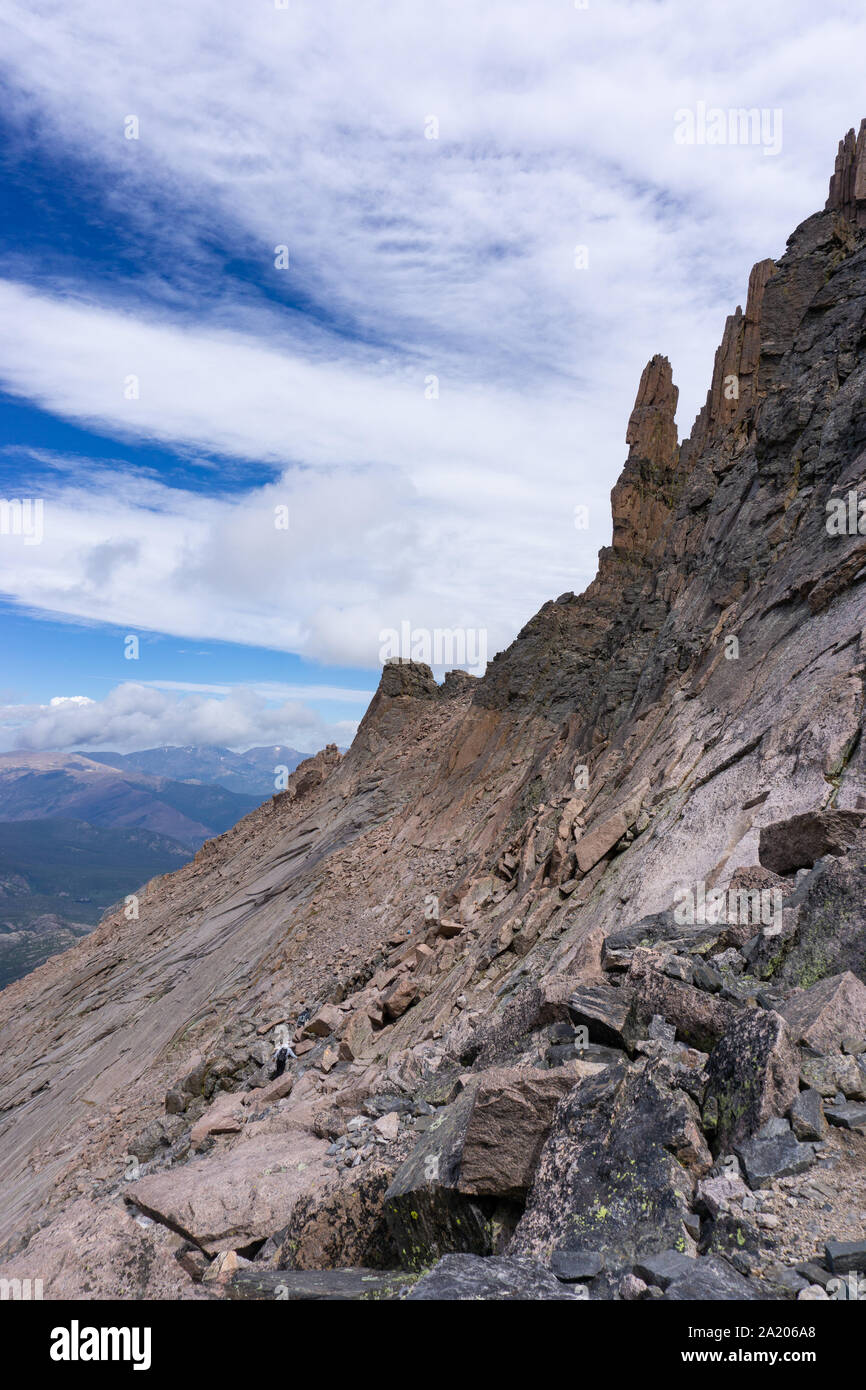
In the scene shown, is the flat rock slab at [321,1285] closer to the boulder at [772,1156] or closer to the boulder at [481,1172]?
the boulder at [481,1172]

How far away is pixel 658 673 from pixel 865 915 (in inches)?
610

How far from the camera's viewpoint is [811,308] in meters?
24.8

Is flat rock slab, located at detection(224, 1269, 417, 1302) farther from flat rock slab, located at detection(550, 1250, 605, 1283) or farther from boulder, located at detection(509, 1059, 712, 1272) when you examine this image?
flat rock slab, located at detection(550, 1250, 605, 1283)

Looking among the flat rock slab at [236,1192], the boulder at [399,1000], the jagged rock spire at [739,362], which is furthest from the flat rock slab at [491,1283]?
the jagged rock spire at [739,362]

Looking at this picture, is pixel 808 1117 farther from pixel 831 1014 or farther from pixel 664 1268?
pixel 664 1268

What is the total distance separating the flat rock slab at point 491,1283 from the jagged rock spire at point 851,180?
110ft

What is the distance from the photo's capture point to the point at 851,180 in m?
26.7

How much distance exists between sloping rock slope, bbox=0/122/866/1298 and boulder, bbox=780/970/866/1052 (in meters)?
0.02

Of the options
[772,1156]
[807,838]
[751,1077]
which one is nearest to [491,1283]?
[772,1156]

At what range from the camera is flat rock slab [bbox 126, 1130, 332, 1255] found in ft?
28.3

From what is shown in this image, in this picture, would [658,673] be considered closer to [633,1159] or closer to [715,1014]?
[715,1014]

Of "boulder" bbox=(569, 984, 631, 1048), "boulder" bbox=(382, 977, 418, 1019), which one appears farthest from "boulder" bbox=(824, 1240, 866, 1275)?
"boulder" bbox=(382, 977, 418, 1019)
